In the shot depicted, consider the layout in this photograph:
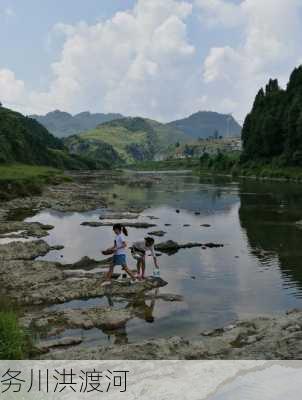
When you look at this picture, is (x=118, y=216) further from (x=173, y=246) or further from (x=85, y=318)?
(x=85, y=318)

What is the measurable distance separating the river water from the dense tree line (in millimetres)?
61261

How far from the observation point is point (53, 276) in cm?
2762

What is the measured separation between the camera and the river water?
21.8 metres

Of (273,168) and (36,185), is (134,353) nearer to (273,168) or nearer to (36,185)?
(36,185)

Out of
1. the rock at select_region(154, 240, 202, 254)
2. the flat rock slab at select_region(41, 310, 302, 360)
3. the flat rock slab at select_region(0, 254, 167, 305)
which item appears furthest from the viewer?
the rock at select_region(154, 240, 202, 254)

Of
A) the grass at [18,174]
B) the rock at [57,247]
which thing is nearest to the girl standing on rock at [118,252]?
the rock at [57,247]

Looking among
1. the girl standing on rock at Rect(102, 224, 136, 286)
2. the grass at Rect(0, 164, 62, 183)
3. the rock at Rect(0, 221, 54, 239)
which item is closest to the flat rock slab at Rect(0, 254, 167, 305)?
the girl standing on rock at Rect(102, 224, 136, 286)

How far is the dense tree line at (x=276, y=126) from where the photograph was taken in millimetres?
124375

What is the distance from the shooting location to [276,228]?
49000 millimetres

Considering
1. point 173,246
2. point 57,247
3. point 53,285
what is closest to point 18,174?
point 57,247

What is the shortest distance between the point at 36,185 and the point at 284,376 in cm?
7361

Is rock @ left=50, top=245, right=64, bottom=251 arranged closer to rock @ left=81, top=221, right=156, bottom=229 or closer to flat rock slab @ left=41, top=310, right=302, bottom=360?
rock @ left=81, top=221, right=156, bottom=229

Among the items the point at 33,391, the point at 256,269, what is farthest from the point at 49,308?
the point at 256,269

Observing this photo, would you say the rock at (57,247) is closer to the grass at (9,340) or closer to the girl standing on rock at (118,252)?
the girl standing on rock at (118,252)
